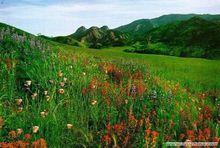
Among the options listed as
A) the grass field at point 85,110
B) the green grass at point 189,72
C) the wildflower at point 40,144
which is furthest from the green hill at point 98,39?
the wildflower at point 40,144

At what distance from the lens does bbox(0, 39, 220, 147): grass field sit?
6.92 m

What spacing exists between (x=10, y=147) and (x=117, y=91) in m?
4.13

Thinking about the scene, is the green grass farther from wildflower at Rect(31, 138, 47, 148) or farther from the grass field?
wildflower at Rect(31, 138, 47, 148)

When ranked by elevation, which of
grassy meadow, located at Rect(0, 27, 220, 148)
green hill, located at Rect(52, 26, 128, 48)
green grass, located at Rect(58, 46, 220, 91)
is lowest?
green hill, located at Rect(52, 26, 128, 48)

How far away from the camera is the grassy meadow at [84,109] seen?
692 centimetres

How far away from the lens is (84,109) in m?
8.55

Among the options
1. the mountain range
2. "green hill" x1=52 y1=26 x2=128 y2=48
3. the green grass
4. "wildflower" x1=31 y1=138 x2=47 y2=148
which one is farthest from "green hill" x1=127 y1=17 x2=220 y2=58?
"wildflower" x1=31 y1=138 x2=47 y2=148

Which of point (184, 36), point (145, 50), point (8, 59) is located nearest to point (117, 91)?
point (8, 59)

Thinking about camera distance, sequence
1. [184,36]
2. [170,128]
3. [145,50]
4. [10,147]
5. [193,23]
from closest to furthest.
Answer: [10,147] → [170,128] → [145,50] → [184,36] → [193,23]

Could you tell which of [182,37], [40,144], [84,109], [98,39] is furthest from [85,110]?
[98,39]

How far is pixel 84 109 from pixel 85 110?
1.11ft

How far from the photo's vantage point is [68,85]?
9.59 metres

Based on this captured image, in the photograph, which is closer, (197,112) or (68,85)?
(197,112)

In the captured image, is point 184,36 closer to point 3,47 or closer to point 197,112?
point 3,47
